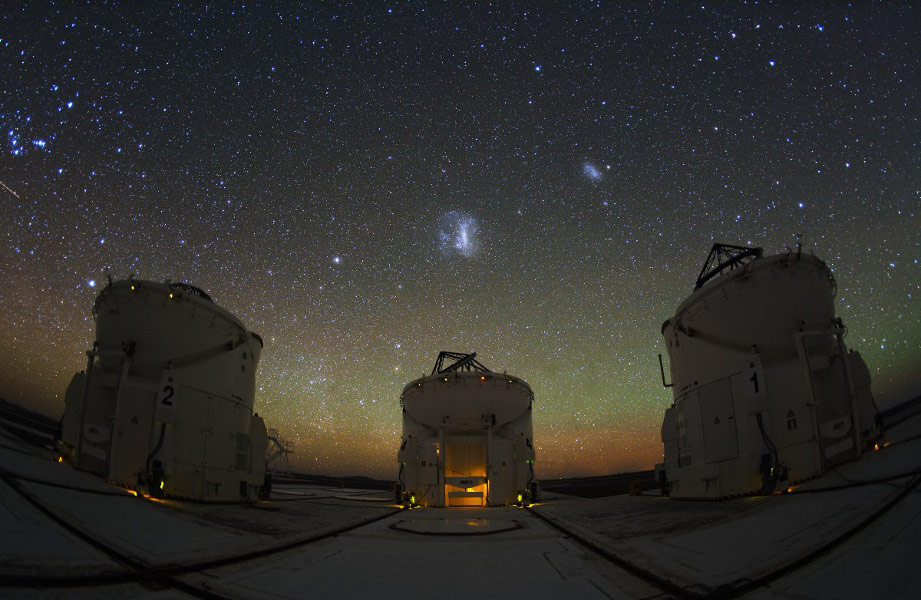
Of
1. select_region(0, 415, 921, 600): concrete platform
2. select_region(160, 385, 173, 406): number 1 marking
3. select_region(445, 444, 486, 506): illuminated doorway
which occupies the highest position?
select_region(160, 385, 173, 406): number 1 marking

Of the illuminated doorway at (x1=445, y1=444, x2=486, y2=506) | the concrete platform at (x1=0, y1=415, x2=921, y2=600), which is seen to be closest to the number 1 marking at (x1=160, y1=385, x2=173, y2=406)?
the concrete platform at (x1=0, y1=415, x2=921, y2=600)

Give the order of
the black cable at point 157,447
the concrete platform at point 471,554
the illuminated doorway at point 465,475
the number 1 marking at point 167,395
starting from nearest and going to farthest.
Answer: the concrete platform at point 471,554, the black cable at point 157,447, the number 1 marking at point 167,395, the illuminated doorway at point 465,475

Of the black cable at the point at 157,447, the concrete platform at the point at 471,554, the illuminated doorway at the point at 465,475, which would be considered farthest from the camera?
the illuminated doorway at the point at 465,475

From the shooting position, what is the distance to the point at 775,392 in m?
11.0

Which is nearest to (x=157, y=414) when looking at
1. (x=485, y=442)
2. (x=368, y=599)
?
(x=368, y=599)

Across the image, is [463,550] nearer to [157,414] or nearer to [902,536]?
[902,536]

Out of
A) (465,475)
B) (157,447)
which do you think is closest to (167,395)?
(157,447)

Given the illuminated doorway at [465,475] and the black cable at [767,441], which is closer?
the black cable at [767,441]

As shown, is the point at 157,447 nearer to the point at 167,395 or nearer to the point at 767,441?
the point at 167,395

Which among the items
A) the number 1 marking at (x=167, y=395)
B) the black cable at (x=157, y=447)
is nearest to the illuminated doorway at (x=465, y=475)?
the black cable at (x=157, y=447)

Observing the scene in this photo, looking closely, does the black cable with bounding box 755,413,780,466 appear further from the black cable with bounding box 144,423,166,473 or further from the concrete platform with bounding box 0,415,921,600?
the black cable with bounding box 144,423,166,473

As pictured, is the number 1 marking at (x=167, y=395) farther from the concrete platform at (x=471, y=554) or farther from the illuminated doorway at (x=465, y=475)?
the illuminated doorway at (x=465, y=475)

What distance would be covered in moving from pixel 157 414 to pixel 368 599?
426 inches

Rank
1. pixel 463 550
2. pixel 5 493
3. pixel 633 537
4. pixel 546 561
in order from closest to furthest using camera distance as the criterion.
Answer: pixel 5 493 < pixel 546 561 < pixel 463 550 < pixel 633 537
